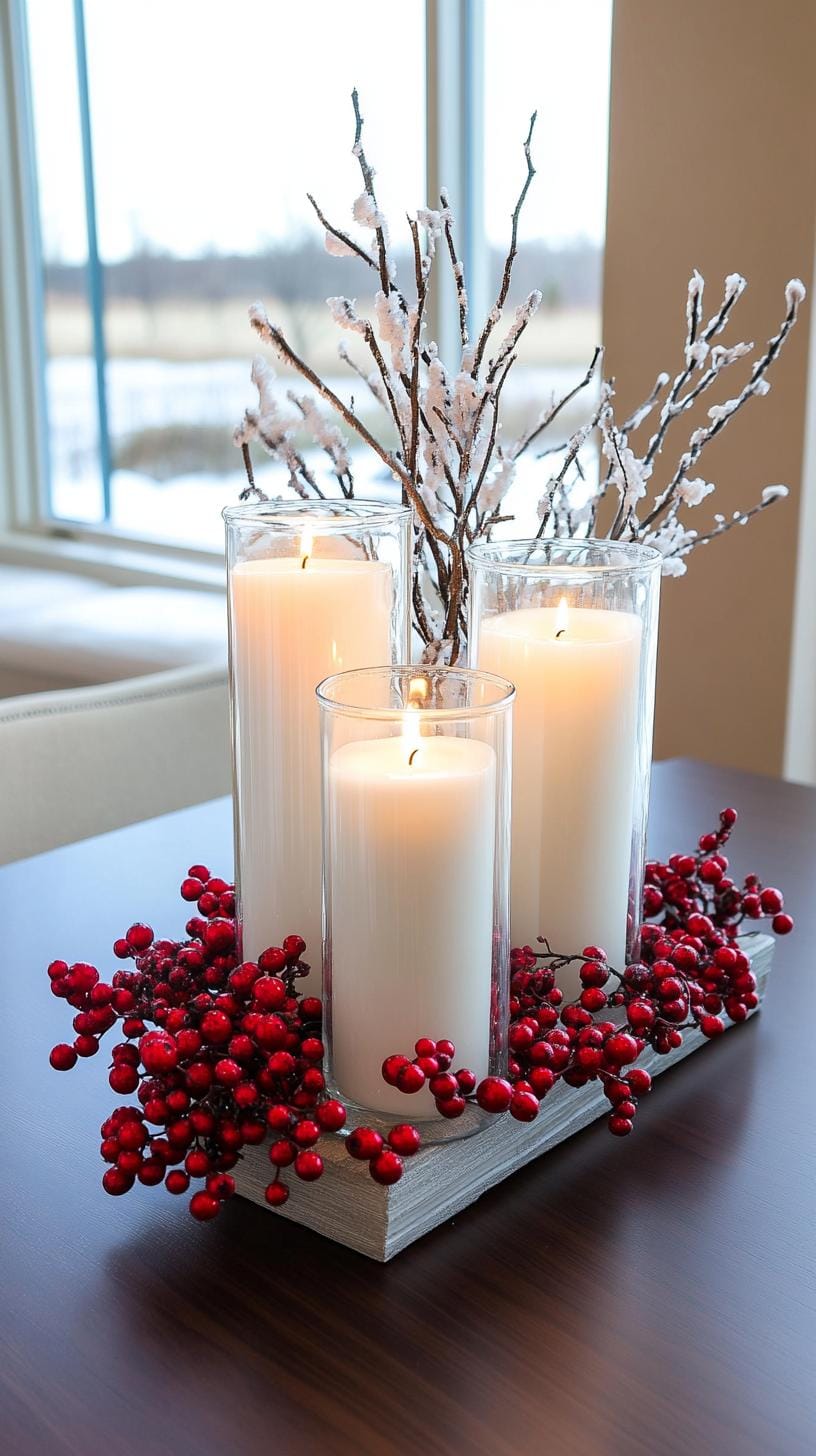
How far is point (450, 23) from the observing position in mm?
2564

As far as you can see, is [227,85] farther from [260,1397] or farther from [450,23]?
[260,1397]

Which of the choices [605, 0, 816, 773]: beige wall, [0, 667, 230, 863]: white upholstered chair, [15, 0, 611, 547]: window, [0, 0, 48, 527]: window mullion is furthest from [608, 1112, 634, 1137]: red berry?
[0, 0, 48, 527]: window mullion

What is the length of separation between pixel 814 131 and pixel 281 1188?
5.99 feet

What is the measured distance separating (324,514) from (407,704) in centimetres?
16

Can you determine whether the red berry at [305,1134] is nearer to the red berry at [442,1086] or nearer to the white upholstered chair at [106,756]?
the red berry at [442,1086]

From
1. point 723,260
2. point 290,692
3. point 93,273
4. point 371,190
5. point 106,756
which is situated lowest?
point 106,756

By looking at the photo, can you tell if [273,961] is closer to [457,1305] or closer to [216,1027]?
[216,1027]

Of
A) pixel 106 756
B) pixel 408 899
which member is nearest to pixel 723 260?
pixel 106 756

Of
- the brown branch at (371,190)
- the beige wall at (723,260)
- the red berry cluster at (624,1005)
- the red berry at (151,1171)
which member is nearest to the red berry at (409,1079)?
the red berry cluster at (624,1005)

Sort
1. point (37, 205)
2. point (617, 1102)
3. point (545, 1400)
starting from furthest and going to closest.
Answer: point (37, 205)
point (617, 1102)
point (545, 1400)

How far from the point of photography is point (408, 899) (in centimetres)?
56

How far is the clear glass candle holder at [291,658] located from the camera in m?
0.64

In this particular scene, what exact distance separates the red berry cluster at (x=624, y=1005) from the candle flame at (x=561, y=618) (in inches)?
6.2

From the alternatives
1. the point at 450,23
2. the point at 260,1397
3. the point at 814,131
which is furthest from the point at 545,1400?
the point at 450,23
